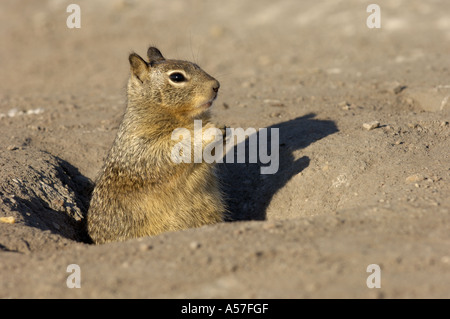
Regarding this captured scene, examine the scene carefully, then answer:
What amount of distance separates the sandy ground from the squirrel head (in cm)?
135

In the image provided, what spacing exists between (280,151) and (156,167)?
1725mm

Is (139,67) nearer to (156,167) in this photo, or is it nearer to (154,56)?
(154,56)

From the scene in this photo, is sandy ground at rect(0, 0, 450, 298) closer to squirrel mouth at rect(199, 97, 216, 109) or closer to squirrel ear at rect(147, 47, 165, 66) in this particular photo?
squirrel mouth at rect(199, 97, 216, 109)

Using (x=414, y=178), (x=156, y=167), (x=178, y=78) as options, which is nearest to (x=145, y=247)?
(x=156, y=167)

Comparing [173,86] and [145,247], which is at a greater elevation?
[173,86]

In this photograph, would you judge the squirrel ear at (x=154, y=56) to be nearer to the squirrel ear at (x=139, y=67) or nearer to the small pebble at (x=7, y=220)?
the squirrel ear at (x=139, y=67)

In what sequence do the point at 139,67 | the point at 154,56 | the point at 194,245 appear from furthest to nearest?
the point at 154,56
the point at 139,67
the point at 194,245

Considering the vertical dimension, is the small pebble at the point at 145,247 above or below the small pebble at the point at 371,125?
below

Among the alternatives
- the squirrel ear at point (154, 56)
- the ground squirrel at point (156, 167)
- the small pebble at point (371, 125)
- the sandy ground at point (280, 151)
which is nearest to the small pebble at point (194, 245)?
the sandy ground at point (280, 151)

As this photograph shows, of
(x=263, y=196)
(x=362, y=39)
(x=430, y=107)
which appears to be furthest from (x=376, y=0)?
(x=263, y=196)

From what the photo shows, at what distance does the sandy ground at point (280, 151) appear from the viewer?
3842mm

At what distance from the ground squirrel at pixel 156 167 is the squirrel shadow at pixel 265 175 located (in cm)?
80

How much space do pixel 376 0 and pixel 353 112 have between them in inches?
276

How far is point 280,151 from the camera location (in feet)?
22.1
